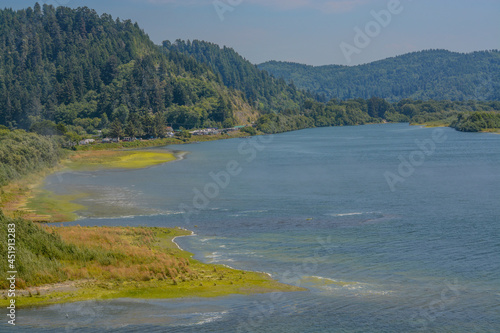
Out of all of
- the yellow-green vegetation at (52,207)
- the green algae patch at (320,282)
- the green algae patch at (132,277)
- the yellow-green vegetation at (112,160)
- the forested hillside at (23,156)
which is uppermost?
the forested hillside at (23,156)

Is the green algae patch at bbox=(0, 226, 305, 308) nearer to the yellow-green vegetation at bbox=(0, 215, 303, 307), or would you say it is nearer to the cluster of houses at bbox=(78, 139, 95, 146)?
the yellow-green vegetation at bbox=(0, 215, 303, 307)

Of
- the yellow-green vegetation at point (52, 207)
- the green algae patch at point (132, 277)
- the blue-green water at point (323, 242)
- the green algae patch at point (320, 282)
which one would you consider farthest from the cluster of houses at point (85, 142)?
the green algae patch at point (320, 282)

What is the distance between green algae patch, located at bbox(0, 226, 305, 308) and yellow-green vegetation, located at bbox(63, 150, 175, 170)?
74487 mm

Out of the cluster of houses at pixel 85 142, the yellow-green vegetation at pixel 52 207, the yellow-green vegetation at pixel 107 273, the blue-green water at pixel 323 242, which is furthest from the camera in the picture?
the cluster of houses at pixel 85 142

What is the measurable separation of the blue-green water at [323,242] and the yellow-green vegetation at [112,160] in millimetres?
14061

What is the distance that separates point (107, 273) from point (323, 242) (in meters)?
18.3

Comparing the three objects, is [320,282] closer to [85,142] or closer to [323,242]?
[323,242]

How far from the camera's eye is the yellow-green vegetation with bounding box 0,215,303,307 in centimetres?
3484

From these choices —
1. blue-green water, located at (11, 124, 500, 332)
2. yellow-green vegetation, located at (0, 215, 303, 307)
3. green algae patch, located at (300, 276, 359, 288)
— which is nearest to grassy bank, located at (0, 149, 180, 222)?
blue-green water, located at (11, 124, 500, 332)

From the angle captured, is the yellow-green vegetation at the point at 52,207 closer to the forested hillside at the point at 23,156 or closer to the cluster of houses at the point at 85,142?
the forested hillside at the point at 23,156

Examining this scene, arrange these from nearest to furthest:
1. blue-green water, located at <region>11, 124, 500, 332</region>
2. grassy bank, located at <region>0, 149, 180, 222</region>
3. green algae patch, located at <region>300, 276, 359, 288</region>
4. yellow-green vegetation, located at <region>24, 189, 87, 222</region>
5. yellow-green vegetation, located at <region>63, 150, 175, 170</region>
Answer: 1. blue-green water, located at <region>11, 124, 500, 332</region>
2. green algae patch, located at <region>300, 276, 359, 288</region>
3. yellow-green vegetation, located at <region>24, 189, 87, 222</region>
4. grassy bank, located at <region>0, 149, 180, 222</region>
5. yellow-green vegetation, located at <region>63, 150, 175, 170</region>

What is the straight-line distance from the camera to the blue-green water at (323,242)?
3089 cm

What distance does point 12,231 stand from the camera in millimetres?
38250

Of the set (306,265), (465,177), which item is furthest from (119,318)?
(465,177)
